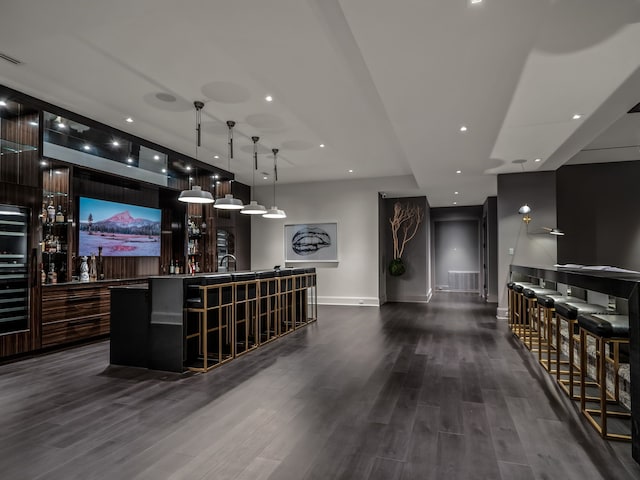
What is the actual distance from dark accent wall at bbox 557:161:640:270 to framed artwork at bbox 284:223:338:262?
16.0 feet

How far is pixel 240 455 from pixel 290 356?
232cm

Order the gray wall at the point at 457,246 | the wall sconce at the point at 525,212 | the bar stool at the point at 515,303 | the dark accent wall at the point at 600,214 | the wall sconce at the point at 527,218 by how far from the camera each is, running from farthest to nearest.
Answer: the gray wall at the point at 457,246 → the dark accent wall at the point at 600,214 → the wall sconce at the point at 525,212 → the wall sconce at the point at 527,218 → the bar stool at the point at 515,303

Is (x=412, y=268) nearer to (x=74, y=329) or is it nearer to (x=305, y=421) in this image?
(x=74, y=329)

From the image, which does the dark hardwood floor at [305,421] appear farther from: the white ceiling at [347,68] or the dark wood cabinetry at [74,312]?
the white ceiling at [347,68]

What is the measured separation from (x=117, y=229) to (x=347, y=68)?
4757mm

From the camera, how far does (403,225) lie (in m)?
10.2

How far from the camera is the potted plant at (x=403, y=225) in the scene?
9.98 m

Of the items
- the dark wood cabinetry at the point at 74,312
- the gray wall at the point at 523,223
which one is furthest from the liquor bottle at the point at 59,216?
the gray wall at the point at 523,223

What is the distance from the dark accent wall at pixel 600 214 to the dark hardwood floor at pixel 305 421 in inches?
200

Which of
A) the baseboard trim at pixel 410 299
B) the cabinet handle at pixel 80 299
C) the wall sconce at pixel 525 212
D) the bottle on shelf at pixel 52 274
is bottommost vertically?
the baseboard trim at pixel 410 299

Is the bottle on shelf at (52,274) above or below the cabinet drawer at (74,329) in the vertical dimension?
above

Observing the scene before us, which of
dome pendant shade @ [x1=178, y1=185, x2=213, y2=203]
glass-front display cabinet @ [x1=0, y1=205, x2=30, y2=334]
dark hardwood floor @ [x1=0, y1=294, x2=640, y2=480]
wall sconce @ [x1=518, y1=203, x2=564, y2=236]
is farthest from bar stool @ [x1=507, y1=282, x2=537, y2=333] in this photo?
glass-front display cabinet @ [x1=0, y1=205, x2=30, y2=334]

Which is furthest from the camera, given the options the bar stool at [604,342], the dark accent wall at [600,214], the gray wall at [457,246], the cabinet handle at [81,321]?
the gray wall at [457,246]

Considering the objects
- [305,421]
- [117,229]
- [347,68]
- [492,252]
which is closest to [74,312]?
[117,229]
